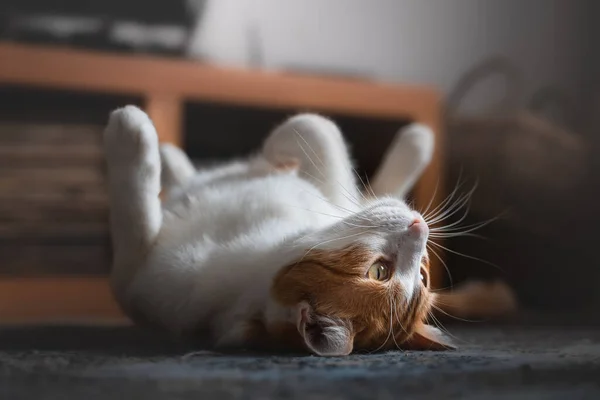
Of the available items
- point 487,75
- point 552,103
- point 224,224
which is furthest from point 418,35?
point 224,224

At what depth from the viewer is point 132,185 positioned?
1016mm

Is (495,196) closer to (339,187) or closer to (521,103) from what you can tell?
(521,103)

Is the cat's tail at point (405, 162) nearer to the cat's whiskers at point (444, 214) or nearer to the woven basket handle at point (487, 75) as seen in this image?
the cat's whiskers at point (444, 214)

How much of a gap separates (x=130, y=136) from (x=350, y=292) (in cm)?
37

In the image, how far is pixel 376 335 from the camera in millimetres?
973

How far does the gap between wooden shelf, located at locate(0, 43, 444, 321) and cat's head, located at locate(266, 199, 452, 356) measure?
0.85m

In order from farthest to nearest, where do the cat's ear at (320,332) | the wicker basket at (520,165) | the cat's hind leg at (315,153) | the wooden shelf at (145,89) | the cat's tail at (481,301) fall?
the wicker basket at (520,165), the wooden shelf at (145,89), the cat's tail at (481,301), the cat's hind leg at (315,153), the cat's ear at (320,332)

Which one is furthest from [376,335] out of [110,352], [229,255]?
[110,352]

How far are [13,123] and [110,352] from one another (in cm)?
106

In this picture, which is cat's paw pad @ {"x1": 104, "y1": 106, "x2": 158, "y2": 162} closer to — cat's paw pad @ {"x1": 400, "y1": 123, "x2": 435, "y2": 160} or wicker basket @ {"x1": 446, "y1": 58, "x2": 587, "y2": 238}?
cat's paw pad @ {"x1": 400, "y1": 123, "x2": 435, "y2": 160}

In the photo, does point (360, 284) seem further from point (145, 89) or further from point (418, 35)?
point (418, 35)

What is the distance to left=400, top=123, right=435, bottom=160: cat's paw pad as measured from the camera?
4.69 feet

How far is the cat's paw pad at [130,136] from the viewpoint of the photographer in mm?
987

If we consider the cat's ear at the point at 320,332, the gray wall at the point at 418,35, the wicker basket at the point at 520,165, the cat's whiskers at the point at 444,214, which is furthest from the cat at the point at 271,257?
the gray wall at the point at 418,35
